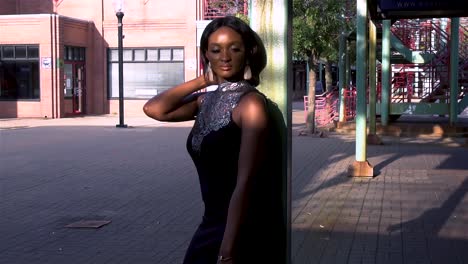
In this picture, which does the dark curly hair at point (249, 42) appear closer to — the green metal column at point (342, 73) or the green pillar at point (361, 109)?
the green pillar at point (361, 109)

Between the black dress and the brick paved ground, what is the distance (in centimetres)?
331

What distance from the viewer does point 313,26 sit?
56.2 ft

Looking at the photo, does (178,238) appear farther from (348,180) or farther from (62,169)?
(62,169)

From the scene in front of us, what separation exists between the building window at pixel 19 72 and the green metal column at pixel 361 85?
1895 cm

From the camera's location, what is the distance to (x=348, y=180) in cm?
1041

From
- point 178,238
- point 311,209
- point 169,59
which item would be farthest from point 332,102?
point 178,238

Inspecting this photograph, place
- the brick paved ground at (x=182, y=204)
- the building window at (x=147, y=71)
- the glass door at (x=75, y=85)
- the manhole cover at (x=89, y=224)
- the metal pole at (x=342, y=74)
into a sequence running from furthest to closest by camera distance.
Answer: the building window at (x=147, y=71)
the glass door at (x=75, y=85)
the metal pole at (x=342, y=74)
the manhole cover at (x=89, y=224)
the brick paved ground at (x=182, y=204)

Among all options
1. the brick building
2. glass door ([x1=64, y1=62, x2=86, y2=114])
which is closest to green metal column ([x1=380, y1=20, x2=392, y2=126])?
the brick building

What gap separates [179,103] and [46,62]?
2519 cm

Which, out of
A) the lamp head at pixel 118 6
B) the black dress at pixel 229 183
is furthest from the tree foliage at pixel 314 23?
the black dress at pixel 229 183

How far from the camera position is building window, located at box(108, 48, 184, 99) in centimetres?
2872

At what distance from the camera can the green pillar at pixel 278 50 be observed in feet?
10.7

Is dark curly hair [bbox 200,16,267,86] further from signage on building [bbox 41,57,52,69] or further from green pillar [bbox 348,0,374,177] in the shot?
signage on building [bbox 41,57,52,69]

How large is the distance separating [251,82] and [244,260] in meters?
0.71
